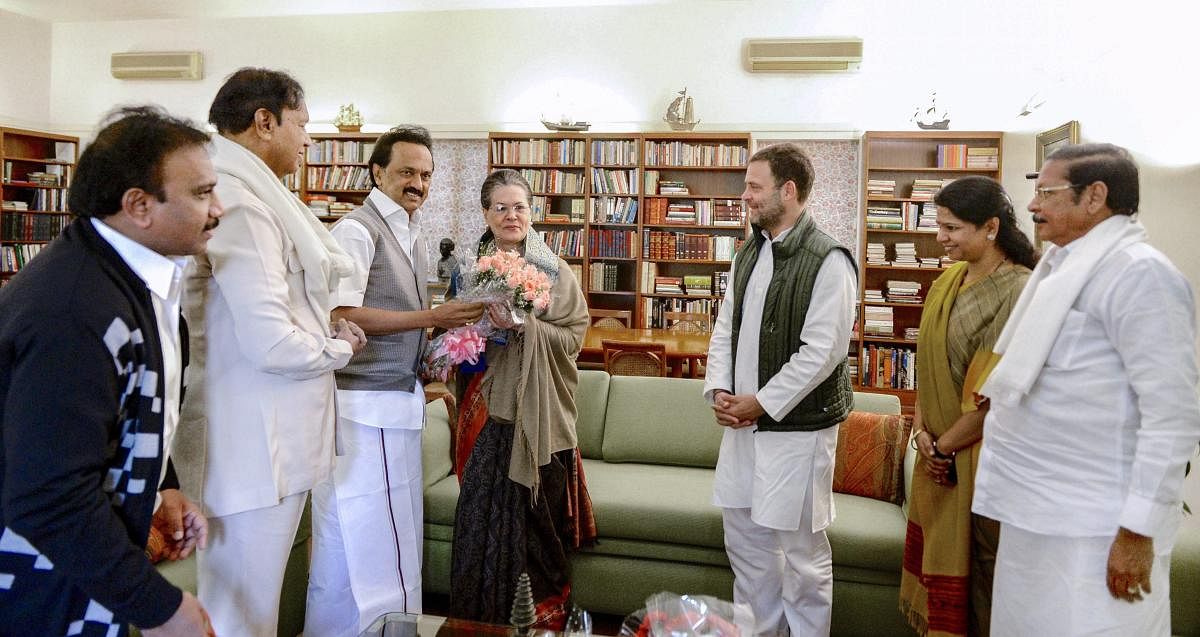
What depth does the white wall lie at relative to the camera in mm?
7930

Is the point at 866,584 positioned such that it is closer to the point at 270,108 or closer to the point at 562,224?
the point at 270,108

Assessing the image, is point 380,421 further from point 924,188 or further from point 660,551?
point 924,188

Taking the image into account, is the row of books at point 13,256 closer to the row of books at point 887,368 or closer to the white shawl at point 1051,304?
the row of books at point 887,368

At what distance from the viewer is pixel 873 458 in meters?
3.11

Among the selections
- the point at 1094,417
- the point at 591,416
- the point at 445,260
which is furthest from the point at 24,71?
the point at 1094,417

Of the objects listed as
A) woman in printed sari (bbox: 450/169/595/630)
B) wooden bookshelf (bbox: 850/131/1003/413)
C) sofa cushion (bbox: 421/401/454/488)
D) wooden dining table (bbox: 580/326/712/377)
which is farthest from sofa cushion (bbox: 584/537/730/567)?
wooden bookshelf (bbox: 850/131/1003/413)

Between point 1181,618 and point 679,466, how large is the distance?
175 centimetres

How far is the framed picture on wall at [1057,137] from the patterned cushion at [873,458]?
2635mm

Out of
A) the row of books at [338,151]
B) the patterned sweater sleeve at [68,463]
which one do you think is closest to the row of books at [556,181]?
the row of books at [338,151]

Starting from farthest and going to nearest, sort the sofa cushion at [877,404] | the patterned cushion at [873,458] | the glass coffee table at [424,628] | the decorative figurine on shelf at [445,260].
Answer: the decorative figurine on shelf at [445,260]
the sofa cushion at [877,404]
the patterned cushion at [873,458]
the glass coffee table at [424,628]

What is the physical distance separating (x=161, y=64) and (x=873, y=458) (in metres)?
7.96

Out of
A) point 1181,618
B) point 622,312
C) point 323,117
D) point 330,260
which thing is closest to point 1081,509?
point 1181,618

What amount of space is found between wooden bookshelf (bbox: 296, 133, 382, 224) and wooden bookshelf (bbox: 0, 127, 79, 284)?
2.40 m

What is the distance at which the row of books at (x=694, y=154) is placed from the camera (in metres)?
7.04
